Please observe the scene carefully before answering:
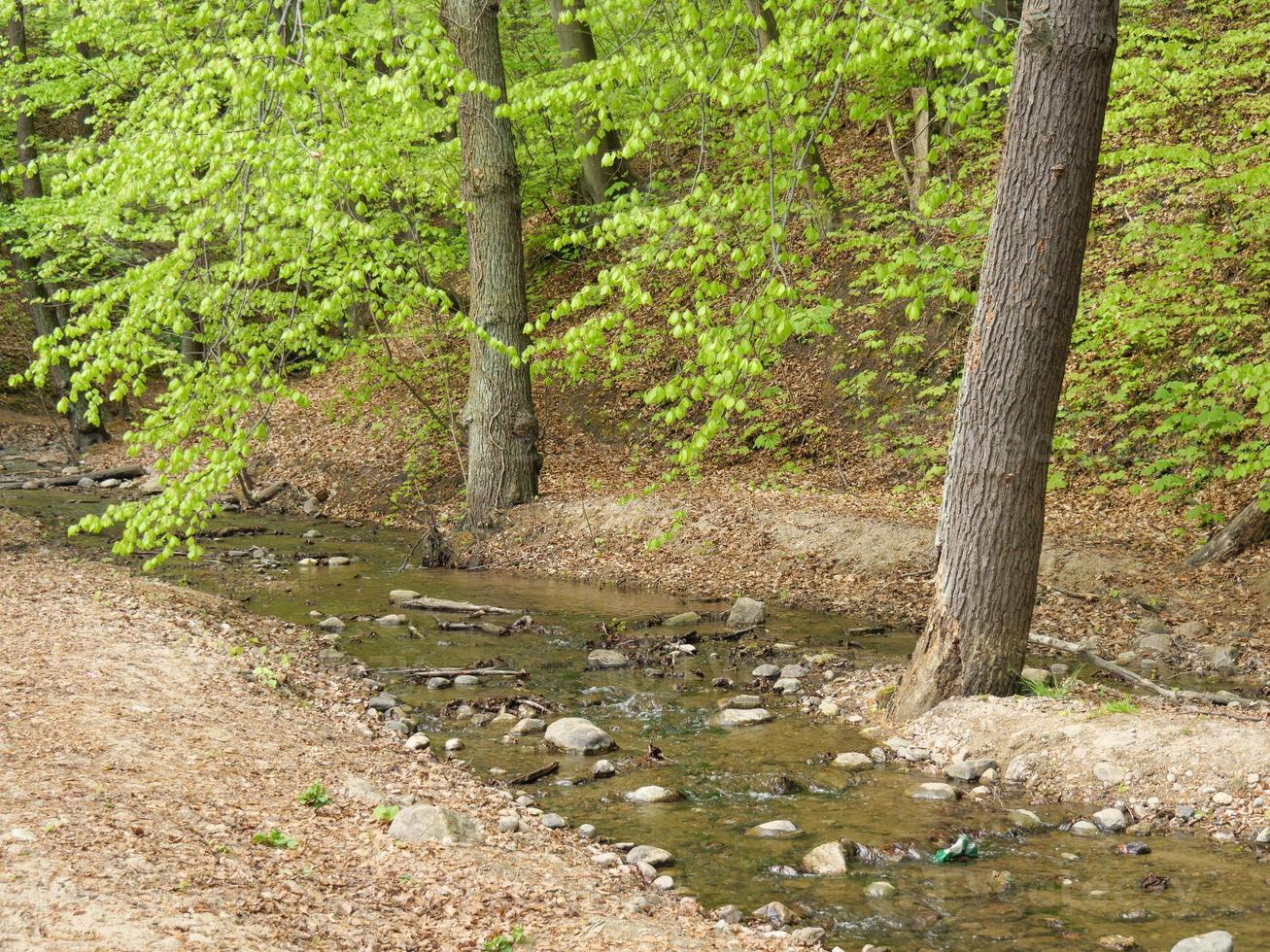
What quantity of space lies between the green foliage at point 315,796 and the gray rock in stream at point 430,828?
395 mm

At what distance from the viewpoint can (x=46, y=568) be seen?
9.85m

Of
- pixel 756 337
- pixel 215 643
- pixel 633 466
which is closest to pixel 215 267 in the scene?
pixel 215 643

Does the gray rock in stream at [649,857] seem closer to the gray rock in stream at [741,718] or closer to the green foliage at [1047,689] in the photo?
the gray rock in stream at [741,718]

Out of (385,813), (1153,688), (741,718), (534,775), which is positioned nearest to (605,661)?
(741,718)

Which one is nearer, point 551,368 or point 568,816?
point 568,816

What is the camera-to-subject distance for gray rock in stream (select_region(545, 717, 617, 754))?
6209mm

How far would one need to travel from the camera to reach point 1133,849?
4.71 meters

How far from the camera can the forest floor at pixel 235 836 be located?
3348 millimetres

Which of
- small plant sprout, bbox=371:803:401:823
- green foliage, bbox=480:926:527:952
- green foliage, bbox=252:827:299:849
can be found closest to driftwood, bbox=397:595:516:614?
small plant sprout, bbox=371:803:401:823

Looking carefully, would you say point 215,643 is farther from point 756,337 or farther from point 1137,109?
point 1137,109

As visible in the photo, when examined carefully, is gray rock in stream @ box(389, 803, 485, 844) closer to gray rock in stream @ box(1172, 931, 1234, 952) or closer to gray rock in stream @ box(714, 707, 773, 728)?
gray rock in stream @ box(714, 707, 773, 728)

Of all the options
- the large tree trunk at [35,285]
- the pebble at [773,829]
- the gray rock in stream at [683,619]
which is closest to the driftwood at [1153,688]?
the pebble at [773,829]

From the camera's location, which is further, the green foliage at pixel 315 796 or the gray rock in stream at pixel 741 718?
the gray rock in stream at pixel 741 718

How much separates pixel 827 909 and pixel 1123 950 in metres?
1.13
